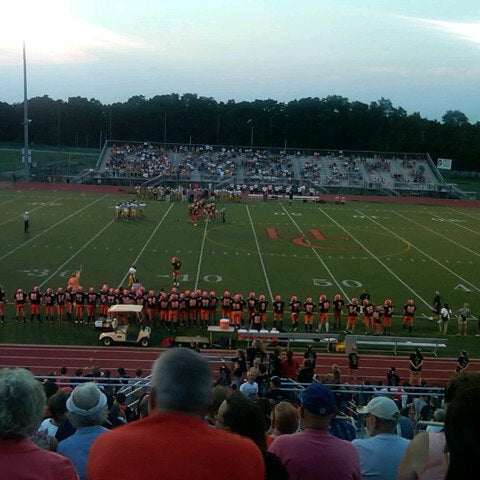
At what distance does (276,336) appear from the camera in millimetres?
16188

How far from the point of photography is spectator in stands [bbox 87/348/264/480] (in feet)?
6.99

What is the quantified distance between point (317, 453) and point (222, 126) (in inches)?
3582

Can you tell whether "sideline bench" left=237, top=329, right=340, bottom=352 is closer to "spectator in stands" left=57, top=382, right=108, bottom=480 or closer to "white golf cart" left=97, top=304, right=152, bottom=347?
"white golf cart" left=97, top=304, right=152, bottom=347

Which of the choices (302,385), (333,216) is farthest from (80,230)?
(302,385)

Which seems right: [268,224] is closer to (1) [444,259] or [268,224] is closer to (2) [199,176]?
(1) [444,259]

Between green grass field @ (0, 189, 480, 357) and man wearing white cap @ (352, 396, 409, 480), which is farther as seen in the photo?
green grass field @ (0, 189, 480, 357)

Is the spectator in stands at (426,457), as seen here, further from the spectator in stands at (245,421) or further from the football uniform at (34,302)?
the football uniform at (34,302)

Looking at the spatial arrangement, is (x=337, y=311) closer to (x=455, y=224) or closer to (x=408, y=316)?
(x=408, y=316)

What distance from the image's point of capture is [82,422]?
143 inches

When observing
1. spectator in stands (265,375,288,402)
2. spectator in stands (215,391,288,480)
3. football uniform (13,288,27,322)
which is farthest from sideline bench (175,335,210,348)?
spectator in stands (215,391,288,480)

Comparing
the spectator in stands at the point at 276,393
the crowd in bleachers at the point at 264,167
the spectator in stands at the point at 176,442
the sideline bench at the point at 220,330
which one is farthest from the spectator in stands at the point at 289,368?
the crowd in bleachers at the point at 264,167

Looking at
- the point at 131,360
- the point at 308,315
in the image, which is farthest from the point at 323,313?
the point at 131,360

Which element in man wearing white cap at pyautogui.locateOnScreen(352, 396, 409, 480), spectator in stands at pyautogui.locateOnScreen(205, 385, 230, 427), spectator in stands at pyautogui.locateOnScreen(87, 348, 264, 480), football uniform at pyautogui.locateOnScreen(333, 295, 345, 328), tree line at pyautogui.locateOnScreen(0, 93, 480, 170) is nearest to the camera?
spectator in stands at pyautogui.locateOnScreen(87, 348, 264, 480)

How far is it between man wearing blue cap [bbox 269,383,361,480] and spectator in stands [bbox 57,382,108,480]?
3.29ft
